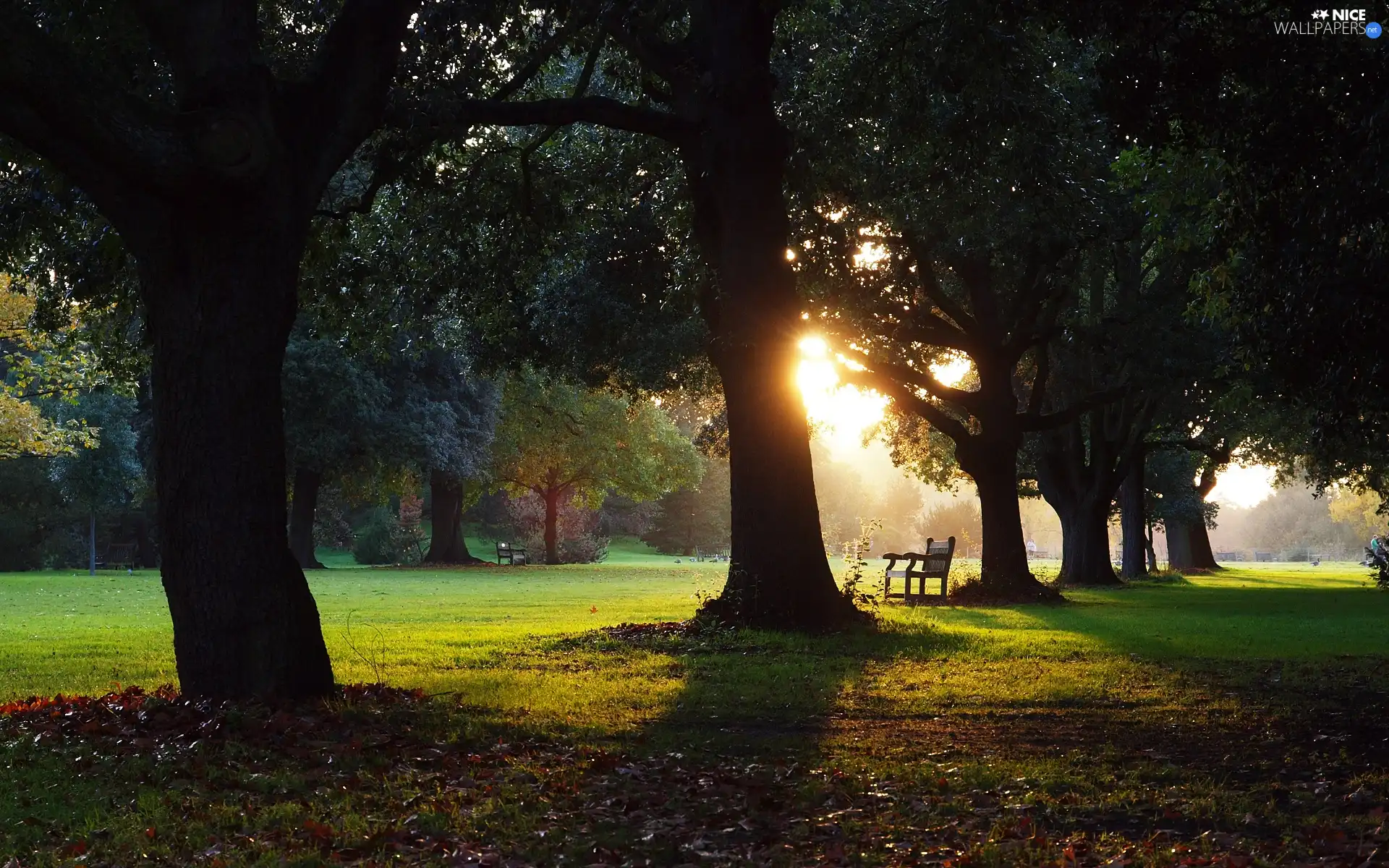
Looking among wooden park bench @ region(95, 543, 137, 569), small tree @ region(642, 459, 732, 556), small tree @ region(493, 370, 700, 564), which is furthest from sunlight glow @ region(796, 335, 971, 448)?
small tree @ region(642, 459, 732, 556)

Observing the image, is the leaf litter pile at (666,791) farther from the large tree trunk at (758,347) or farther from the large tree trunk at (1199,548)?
the large tree trunk at (1199,548)

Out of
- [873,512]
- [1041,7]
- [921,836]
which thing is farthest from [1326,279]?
[873,512]

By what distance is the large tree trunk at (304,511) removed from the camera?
47.1 meters

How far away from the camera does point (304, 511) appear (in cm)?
4712

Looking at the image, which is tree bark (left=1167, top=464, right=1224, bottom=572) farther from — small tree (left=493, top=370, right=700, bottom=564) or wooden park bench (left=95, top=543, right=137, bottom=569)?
wooden park bench (left=95, top=543, right=137, bottom=569)

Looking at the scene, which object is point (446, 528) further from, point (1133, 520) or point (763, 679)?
point (763, 679)

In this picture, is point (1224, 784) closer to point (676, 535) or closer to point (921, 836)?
point (921, 836)

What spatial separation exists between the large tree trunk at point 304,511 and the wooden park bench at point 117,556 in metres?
9.97

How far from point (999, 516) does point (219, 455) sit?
20.4 meters

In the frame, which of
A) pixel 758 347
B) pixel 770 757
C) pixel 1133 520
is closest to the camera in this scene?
pixel 770 757

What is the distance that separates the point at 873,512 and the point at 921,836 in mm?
116535

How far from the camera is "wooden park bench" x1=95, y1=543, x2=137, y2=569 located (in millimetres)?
54122

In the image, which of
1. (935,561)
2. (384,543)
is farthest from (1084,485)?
(384,543)

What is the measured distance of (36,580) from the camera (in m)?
38.4
